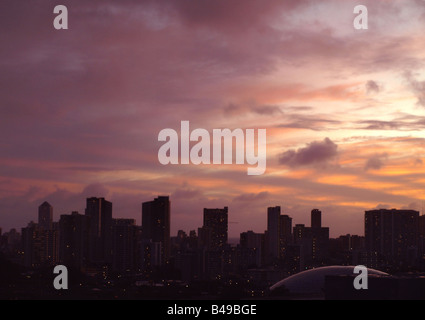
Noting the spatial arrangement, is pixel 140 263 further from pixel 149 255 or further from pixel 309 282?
pixel 309 282

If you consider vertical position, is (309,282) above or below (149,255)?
below

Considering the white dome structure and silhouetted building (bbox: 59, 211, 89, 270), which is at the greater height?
silhouetted building (bbox: 59, 211, 89, 270)

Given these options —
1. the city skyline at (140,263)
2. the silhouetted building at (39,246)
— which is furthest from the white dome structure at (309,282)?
the silhouetted building at (39,246)

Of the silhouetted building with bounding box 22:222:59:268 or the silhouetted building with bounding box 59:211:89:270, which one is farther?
the silhouetted building with bounding box 59:211:89:270

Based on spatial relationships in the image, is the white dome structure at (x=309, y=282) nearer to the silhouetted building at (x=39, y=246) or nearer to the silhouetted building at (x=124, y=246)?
the silhouetted building at (x=124, y=246)

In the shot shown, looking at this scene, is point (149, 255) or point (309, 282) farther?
point (149, 255)

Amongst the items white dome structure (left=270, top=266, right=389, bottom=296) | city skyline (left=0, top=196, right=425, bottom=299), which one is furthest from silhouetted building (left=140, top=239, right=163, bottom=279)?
white dome structure (left=270, top=266, right=389, bottom=296)

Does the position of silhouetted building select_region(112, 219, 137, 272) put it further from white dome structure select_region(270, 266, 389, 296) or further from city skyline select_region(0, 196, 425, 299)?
white dome structure select_region(270, 266, 389, 296)

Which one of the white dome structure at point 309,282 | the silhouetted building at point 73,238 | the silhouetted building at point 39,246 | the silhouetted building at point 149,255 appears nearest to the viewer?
the white dome structure at point 309,282

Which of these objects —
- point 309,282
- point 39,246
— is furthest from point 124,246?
point 309,282
